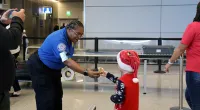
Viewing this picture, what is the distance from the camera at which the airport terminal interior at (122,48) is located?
5039 mm

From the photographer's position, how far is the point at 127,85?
7.87 ft

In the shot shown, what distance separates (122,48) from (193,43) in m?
6.90

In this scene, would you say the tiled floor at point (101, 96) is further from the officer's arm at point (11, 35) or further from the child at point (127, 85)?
the officer's arm at point (11, 35)

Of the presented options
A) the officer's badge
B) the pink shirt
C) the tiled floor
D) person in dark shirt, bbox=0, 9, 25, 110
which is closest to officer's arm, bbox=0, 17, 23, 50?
person in dark shirt, bbox=0, 9, 25, 110

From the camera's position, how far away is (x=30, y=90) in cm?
582

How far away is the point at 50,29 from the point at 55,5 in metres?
2.07

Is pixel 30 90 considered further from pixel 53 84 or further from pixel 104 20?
pixel 104 20

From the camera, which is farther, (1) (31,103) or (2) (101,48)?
(2) (101,48)

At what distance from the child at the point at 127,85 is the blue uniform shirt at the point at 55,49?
1.93ft

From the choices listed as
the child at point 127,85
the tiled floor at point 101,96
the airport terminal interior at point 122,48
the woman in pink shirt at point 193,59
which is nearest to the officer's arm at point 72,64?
the child at point 127,85

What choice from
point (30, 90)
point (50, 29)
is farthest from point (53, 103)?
point (50, 29)

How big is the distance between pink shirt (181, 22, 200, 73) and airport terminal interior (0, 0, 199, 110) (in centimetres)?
123

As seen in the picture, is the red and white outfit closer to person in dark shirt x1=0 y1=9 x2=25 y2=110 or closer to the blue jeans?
the blue jeans

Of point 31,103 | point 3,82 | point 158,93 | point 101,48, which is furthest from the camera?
point 101,48
